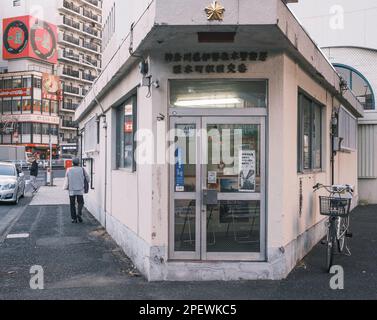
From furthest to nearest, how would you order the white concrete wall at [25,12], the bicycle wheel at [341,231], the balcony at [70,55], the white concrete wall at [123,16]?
the balcony at [70,55], the white concrete wall at [25,12], the white concrete wall at [123,16], the bicycle wheel at [341,231]

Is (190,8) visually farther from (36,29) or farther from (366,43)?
(36,29)

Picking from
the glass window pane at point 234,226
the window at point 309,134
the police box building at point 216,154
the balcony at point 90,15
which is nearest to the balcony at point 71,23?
the balcony at point 90,15

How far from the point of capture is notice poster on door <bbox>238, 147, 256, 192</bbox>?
7.48m

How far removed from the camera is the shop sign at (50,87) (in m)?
78.1

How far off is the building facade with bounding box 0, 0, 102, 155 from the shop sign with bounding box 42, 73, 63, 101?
1.31 m

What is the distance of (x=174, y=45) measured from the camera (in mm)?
7000

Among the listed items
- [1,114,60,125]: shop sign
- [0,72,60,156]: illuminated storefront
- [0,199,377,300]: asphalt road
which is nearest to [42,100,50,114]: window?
[0,72,60,156]: illuminated storefront

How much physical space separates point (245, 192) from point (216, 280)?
4.18 feet

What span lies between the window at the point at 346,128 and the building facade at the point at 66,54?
210 feet

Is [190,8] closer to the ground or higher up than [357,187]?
higher up

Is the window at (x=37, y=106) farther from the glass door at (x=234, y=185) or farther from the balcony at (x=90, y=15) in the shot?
the glass door at (x=234, y=185)

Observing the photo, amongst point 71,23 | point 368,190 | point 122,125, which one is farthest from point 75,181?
point 71,23

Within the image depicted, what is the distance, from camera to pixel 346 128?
14.2 m

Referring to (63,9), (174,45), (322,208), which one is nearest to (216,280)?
(322,208)
